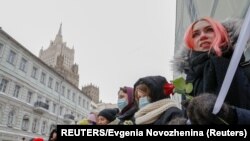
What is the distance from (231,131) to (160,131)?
0.19 metres

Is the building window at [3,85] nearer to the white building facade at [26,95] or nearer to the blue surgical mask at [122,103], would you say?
the white building facade at [26,95]

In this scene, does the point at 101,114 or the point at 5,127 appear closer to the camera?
the point at 101,114

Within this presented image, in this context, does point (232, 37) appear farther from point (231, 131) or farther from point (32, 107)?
point (32, 107)

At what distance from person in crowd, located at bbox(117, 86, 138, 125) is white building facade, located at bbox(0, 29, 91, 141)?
1637 centimetres

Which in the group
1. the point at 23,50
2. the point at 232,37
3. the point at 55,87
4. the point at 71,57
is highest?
the point at 71,57

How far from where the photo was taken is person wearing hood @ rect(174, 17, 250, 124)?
0.85 m

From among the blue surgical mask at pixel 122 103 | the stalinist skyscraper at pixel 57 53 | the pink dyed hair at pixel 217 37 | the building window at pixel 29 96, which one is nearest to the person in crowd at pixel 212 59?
the pink dyed hair at pixel 217 37

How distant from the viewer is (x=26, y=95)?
2230 cm

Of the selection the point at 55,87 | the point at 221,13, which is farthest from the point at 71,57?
the point at 221,13

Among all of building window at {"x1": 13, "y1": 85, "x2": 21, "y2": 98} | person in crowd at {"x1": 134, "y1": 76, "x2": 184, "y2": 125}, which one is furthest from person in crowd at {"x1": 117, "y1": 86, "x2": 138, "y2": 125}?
building window at {"x1": 13, "y1": 85, "x2": 21, "y2": 98}

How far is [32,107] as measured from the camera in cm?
2298

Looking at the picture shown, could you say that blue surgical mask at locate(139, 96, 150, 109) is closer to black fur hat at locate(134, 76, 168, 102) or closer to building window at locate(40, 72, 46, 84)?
black fur hat at locate(134, 76, 168, 102)

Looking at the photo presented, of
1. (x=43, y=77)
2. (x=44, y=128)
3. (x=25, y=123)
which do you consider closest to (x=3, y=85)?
(x=25, y=123)

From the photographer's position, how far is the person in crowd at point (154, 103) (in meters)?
1.39
